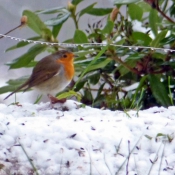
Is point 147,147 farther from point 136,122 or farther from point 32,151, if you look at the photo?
point 32,151

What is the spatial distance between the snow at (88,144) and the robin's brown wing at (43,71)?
1.24 metres

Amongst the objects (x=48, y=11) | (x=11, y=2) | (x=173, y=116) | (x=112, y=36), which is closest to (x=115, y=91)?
(x=112, y=36)

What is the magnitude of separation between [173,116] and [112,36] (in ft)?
3.83

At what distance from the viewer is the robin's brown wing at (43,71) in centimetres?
324

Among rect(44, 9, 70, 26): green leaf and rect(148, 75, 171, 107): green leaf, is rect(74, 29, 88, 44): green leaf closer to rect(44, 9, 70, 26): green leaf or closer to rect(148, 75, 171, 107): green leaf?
rect(44, 9, 70, 26): green leaf

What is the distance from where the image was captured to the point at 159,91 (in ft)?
9.80

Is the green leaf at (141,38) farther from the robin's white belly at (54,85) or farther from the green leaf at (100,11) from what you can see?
the robin's white belly at (54,85)

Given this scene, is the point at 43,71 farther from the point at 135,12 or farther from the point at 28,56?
the point at 135,12

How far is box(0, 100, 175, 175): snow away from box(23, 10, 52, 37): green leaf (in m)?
1.14

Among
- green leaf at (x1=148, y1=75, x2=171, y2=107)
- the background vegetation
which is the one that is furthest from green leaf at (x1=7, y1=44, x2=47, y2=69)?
green leaf at (x1=148, y1=75, x2=171, y2=107)

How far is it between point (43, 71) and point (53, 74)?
0.09 m

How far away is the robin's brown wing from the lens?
10.6 ft

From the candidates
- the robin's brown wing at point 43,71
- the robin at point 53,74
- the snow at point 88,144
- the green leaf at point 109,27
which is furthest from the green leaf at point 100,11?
the snow at point 88,144

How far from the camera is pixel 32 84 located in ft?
10.6
